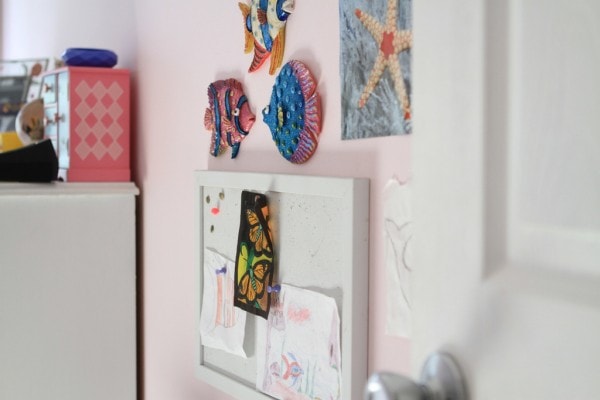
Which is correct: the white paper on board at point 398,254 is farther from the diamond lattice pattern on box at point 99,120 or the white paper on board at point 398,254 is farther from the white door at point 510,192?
the diamond lattice pattern on box at point 99,120

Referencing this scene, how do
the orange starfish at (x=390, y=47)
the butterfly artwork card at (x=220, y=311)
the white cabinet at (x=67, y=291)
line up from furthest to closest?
the white cabinet at (x=67, y=291) → the butterfly artwork card at (x=220, y=311) → the orange starfish at (x=390, y=47)

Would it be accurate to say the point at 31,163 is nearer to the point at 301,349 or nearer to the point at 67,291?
the point at 67,291

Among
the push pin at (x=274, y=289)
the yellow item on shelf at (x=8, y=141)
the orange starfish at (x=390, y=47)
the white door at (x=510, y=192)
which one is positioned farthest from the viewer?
the yellow item on shelf at (x=8, y=141)

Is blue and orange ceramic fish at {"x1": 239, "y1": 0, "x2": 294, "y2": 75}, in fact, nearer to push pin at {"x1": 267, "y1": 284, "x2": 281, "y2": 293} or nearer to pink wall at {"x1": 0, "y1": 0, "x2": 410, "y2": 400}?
pink wall at {"x1": 0, "y1": 0, "x2": 410, "y2": 400}

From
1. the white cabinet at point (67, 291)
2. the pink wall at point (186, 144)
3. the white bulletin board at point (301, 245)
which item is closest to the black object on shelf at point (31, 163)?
the white cabinet at point (67, 291)

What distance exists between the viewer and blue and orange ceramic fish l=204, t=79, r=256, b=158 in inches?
48.2

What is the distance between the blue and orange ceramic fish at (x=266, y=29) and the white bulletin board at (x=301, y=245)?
0.61ft

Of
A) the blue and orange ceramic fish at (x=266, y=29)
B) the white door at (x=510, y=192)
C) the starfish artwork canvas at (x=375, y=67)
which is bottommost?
the white door at (x=510, y=192)

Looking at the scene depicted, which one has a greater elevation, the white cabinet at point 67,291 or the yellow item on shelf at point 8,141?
the yellow item on shelf at point 8,141

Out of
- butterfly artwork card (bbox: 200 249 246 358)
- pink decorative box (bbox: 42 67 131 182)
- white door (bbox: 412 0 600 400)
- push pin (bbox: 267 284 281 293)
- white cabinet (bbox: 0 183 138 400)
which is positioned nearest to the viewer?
white door (bbox: 412 0 600 400)

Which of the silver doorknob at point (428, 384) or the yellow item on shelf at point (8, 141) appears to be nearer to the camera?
the silver doorknob at point (428, 384)

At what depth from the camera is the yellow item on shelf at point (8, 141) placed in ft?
6.75

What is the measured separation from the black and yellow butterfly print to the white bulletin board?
13mm

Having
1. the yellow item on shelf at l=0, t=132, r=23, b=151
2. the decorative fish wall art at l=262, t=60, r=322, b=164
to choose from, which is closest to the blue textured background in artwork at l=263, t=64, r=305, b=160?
the decorative fish wall art at l=262, t=60, r=322, b=164
